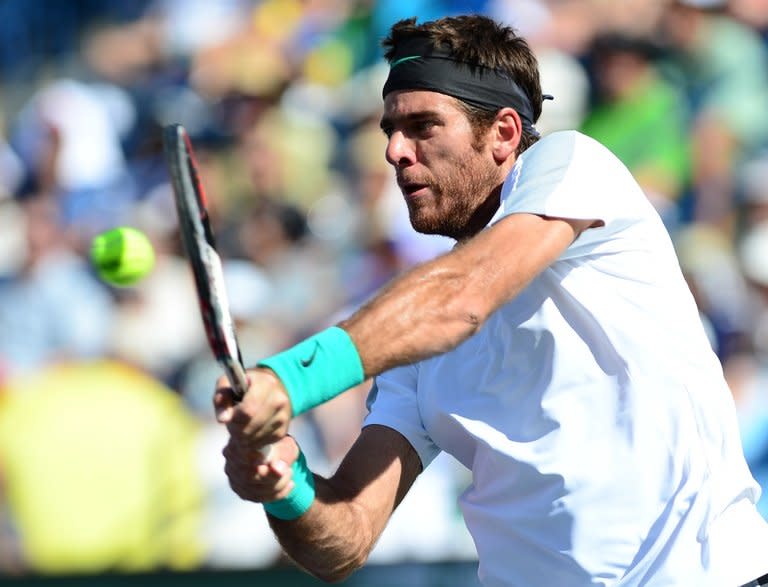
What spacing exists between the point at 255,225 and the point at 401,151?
4.33 metres

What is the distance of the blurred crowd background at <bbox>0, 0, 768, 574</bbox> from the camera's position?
777 cm

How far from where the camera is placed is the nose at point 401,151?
12.7 feet

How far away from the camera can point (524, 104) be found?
4.10 meters

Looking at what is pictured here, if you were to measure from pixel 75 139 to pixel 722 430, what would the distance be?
19.4 ft

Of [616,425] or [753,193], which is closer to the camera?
[616,425]

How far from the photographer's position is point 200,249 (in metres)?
2.71

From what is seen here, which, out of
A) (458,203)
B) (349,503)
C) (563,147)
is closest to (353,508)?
(349,503)

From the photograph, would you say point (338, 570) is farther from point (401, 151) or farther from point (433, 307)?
point (401, 151)

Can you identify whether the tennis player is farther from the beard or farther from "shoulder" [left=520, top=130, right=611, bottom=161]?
the beard

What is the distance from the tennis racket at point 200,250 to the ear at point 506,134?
54.9 inches

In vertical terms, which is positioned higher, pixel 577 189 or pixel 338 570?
pixel 577 189

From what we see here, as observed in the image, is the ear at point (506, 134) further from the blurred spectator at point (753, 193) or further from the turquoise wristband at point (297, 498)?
the blurred spectator at point (753, 193)

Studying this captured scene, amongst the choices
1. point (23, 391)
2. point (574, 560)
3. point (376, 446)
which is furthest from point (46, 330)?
point (574, 560)

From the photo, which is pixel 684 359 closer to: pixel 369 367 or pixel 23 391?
pixel 369 367
